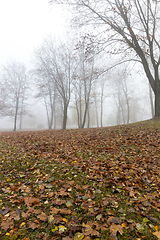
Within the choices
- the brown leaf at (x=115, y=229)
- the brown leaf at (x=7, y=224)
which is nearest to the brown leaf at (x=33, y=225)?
the brown leaf at (x=7, y=224)

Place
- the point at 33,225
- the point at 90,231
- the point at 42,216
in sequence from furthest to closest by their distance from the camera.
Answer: the point at 42,216 → the point at 33,225 → the point at 90,231

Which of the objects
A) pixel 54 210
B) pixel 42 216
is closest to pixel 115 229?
pixel 54 210

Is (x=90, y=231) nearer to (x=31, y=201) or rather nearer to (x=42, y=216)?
(x=42, y=216)

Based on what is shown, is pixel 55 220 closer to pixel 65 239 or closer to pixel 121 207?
pixel 65 239

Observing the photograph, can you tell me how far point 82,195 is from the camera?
296cm

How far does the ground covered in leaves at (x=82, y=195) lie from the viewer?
2.10 m

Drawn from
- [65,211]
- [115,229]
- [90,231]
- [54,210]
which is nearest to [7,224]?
[54,210]

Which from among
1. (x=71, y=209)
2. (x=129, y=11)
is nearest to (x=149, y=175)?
(x=71, y=209)

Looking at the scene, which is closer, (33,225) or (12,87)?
(33,225)

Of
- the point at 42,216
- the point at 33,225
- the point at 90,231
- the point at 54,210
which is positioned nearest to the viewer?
the point at 90,231

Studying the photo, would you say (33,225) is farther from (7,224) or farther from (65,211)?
(65,211)

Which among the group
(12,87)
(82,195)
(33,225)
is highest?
(12,87)

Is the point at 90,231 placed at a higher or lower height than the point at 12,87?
lower

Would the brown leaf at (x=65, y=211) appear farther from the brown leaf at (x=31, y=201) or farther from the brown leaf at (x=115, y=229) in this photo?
the brown leaf at (x=115, y=229)
